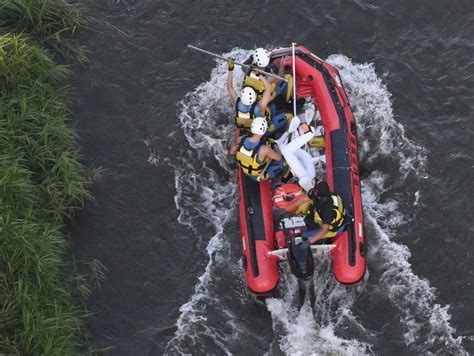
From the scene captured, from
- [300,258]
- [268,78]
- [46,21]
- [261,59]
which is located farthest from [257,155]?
[46,21]

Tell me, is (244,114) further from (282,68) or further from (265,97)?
(282,68)

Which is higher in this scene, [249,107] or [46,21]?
[46,21]

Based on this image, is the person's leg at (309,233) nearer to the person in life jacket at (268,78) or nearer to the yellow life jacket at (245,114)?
the yellow life jacket at (245,114)

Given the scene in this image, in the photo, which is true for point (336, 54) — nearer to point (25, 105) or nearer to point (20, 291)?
point (25, 105)

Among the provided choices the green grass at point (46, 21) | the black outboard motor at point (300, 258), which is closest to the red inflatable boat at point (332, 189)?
the black outboard motor at point (300, 258)

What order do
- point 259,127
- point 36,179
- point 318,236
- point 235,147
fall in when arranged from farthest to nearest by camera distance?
point 235,147, point 36,179, point 259,127, point 318,236

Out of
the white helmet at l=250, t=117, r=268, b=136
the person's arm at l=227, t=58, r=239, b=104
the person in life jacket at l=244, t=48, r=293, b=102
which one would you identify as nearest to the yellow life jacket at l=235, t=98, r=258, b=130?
the person in life jacket at l=244, t=48, r=293, b=102

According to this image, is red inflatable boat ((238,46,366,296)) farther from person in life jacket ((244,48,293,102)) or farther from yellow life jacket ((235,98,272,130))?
yellow life jacket ((235,98,272,130))
